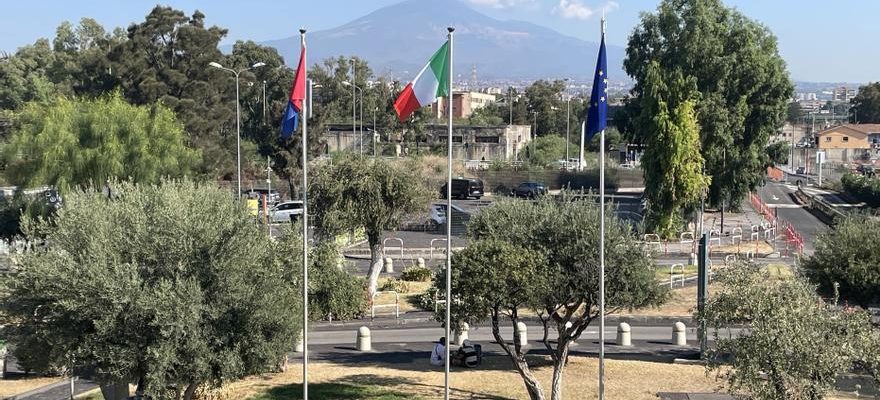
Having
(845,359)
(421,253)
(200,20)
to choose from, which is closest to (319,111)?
(200,20)

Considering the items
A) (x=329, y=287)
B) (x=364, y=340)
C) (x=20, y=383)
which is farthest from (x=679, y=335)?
(x=20, y=383)

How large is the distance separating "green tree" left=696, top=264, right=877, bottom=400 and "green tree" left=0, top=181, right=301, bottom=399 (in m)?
8.11

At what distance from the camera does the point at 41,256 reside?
1511 cm

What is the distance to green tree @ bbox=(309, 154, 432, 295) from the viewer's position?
29.0m

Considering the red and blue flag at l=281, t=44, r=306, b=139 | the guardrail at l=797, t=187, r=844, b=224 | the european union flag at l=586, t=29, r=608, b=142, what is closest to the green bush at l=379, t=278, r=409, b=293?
the red and blue flag at l=281, t=44, r=306, b=139

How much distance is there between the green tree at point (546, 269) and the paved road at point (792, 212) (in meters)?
23.1

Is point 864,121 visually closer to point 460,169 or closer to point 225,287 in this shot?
point 460,169

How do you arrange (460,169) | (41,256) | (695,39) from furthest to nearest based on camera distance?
1. (460,169)
2. (695,39)
3. (41,256)

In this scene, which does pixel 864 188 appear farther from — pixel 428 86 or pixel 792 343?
pixel 428 86

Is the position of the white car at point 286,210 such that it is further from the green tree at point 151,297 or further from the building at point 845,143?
the building at point 845,143

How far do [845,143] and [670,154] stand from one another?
88542 mm

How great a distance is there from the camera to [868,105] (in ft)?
495

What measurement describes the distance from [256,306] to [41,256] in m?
3.73

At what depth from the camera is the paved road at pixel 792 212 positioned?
50075 millimetres
